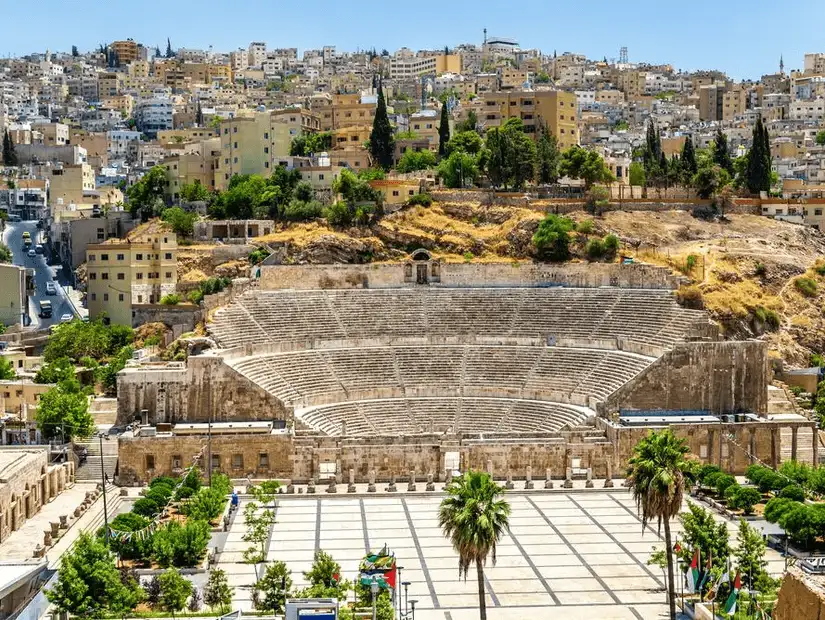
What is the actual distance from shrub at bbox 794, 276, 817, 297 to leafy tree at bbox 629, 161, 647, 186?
18.8m

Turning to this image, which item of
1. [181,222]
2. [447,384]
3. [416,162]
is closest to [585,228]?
[447,384]

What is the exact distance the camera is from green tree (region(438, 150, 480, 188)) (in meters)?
80.9

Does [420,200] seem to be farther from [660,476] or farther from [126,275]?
[660,476]

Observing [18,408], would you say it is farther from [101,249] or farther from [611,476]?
[611,476]

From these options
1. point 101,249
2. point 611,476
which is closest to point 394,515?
point 611,476

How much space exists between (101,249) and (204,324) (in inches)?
397

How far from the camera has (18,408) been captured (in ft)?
190

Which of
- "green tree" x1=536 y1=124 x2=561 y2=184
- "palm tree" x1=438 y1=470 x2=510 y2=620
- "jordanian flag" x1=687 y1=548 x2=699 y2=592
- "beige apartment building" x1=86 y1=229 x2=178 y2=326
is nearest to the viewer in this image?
"palm tree" x1=438 y1=470 x2=510 y2=620

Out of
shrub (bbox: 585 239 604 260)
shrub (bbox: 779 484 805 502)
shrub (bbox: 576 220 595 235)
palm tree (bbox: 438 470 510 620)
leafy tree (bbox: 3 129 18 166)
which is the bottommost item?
shrub (bbox: 779 484 805 502)

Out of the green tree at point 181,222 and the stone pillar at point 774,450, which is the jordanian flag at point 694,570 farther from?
the green tree at point 181,222

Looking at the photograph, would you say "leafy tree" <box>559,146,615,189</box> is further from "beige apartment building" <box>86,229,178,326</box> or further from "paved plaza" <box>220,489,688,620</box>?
"paved plaza" <box>220,489,688,620</box>

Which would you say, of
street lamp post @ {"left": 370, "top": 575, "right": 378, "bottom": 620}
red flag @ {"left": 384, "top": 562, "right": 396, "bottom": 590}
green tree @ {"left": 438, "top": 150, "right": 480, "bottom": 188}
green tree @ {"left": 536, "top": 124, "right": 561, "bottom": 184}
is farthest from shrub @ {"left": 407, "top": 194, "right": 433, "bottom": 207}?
street lamp post @ {"left": 370, "top": 575, "right": 378, "bottom": 620}

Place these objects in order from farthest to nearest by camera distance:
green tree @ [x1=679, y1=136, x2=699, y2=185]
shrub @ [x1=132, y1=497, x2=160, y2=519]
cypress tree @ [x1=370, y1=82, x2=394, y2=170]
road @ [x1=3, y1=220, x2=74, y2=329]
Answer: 1. cypress tree @ [x1=370, y1=82, x2=394, y2=170]
2. green tree @ [x1=679, y1=136, x2=699, y2=185]
3. road @ [x1=3, y1=220, x2=74, y2=329]
4. shrub @ [x1=132, y1=497, x2=160, y2=519]

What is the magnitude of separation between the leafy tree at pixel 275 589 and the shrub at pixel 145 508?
11029mm
